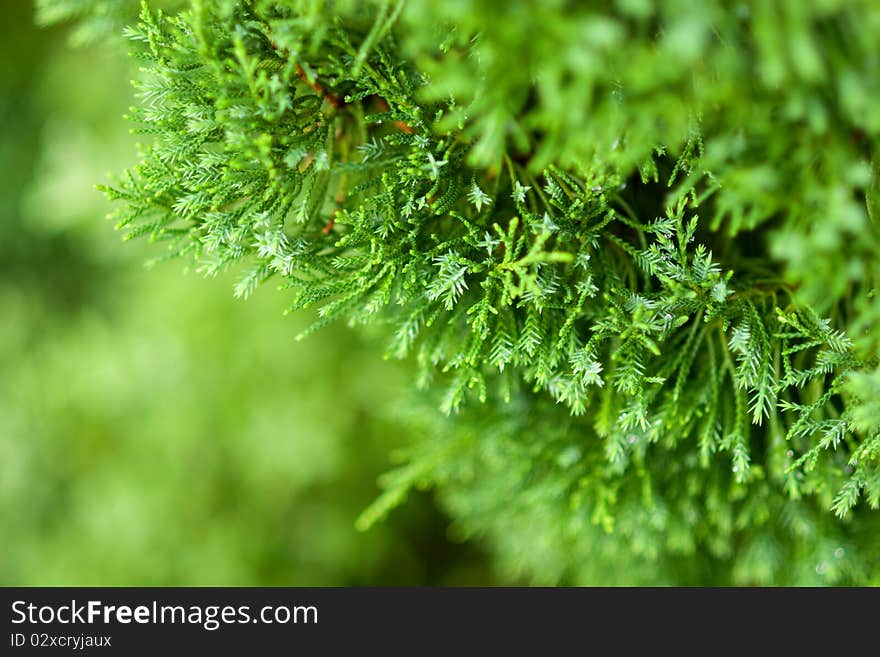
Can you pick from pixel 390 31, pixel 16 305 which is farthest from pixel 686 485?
pixel 16 305

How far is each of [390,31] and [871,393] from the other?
23.4 inches

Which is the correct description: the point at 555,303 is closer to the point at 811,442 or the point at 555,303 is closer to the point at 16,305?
the point at 811,442

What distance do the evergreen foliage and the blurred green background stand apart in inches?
34.0

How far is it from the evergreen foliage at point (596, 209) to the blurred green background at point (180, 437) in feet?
2.84

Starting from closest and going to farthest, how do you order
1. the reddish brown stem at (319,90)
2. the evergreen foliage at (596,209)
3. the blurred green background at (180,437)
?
1. the evergreen foliage at (596,209)
2. the reddish brown stem at (319,90)
3. the blurred green background at (180,437)

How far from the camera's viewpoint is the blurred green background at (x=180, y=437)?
1756mm

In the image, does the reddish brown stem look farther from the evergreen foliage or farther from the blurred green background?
the blurred green background

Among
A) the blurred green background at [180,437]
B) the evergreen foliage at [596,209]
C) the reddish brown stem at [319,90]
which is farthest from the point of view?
the blurred green background at [180,437]

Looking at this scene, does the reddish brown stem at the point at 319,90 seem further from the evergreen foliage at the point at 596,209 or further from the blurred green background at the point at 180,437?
the blurred green background at the point at 180,437

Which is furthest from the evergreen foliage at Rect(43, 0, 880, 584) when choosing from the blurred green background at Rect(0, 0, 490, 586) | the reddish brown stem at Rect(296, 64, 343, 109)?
the blurred green background at Rect(0, 0, 490, 586)

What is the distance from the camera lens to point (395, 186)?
68 cm

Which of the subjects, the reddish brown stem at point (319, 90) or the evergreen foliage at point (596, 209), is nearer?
the evergreen foliage at point (596, 209)

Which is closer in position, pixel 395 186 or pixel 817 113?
pixel 817 113

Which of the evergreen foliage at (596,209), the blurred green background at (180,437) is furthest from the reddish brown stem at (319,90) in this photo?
the blurred green background at (180,437)
